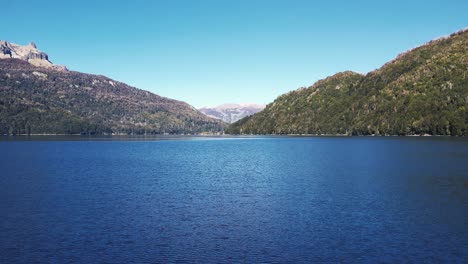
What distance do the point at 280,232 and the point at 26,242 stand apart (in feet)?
75.8

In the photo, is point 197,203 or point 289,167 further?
point 289,167

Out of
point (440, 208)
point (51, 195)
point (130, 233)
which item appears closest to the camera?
point (130, 233)

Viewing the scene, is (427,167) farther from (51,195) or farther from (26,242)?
(26,242)

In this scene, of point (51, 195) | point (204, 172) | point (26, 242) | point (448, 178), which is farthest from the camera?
point (204, 172)

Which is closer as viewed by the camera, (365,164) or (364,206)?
(364,206)

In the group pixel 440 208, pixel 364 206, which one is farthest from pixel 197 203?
pixel 440 208

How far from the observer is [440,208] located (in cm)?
5197

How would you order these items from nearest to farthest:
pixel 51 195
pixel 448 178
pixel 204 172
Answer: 1. pixel 51 195
2. pixel 448 178
3. pixel 204 172

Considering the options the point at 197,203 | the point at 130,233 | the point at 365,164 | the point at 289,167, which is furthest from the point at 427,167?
the point at 130,233

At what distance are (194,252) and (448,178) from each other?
2358 inches

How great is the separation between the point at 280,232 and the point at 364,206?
17106 mm

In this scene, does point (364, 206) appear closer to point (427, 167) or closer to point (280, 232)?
point (280, 232)

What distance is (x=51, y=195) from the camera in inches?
2491

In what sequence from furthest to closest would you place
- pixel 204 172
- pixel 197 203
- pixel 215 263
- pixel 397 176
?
pixel 204 172, pixel 397 176, pixel 197 203, pixel 215 263
